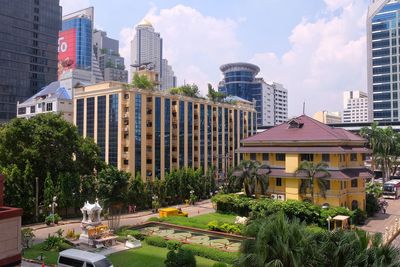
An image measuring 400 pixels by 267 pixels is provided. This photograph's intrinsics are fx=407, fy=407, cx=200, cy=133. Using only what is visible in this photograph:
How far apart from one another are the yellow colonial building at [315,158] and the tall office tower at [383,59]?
99.5 m

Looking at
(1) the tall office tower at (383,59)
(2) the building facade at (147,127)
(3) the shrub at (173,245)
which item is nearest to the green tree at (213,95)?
(2) the building facade at (147,127)

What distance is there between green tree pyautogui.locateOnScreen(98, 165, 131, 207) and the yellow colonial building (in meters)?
17.1

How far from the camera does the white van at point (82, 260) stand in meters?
25.0

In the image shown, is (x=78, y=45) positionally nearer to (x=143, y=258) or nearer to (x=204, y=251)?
(x=143, y=258)

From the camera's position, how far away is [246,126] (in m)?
98.7

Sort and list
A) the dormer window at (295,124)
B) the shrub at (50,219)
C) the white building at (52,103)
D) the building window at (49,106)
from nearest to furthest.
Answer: the shrub at (50,219), the dormer window at (295,124), the white building at (52,103), the building window at (49,106)

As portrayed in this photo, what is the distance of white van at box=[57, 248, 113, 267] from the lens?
81.9ft

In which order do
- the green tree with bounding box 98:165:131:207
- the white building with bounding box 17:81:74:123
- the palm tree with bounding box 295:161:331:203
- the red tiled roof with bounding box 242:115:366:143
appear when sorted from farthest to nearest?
the white building with bounding box 17:81:74:123
the green tree with bounding box 98:165:131:207
the red tiled roof with bounding box 242:115:366:143
the palm tree with bounding box 295:161:331:203

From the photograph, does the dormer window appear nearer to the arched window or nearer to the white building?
the arched window

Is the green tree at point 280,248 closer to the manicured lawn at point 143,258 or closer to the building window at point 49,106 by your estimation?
the manicured lawn at point 143,258

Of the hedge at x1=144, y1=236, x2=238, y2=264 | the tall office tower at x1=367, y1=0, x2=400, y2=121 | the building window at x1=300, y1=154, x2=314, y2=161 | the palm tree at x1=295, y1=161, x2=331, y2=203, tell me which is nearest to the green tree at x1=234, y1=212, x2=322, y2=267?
the hedge at x1=144, y1=236, x2=238, y2=264

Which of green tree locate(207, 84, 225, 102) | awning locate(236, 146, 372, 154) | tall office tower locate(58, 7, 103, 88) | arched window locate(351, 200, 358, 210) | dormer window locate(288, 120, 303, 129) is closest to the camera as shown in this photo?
awning locate(236, 146, 372, 154)

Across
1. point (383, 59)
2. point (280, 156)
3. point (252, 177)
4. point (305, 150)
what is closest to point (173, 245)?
point (252, 177)

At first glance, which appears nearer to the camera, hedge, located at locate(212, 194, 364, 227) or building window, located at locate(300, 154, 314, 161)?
hedge, located at locate(212, 194, 364, 227)
